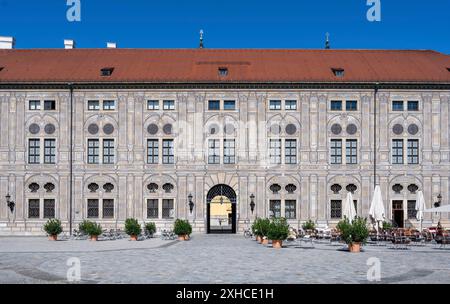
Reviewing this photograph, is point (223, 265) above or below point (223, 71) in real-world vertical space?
below

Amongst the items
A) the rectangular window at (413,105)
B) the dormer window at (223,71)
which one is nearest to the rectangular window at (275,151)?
the dormer window at (223,71)

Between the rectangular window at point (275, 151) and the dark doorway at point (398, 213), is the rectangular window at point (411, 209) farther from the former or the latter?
the rectangular window at point (275, 151)

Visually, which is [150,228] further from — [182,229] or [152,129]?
[152,129]

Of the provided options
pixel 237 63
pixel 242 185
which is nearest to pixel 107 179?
pixel 242 185

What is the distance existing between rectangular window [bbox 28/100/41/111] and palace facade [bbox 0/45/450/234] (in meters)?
0.10

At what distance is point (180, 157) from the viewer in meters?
50.4

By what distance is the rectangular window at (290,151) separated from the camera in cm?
5055

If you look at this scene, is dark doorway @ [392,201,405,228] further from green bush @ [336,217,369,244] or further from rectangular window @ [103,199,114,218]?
rectangular window @ [103,199,114,218]

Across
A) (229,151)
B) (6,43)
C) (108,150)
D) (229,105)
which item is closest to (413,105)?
(229,105)

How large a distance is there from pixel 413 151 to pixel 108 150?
874 inches

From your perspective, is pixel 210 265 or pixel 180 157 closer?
pixel 210 265

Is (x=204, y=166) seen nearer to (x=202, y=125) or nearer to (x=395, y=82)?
(x=202, y=125)

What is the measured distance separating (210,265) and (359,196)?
27.5 m

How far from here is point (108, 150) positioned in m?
50.8
